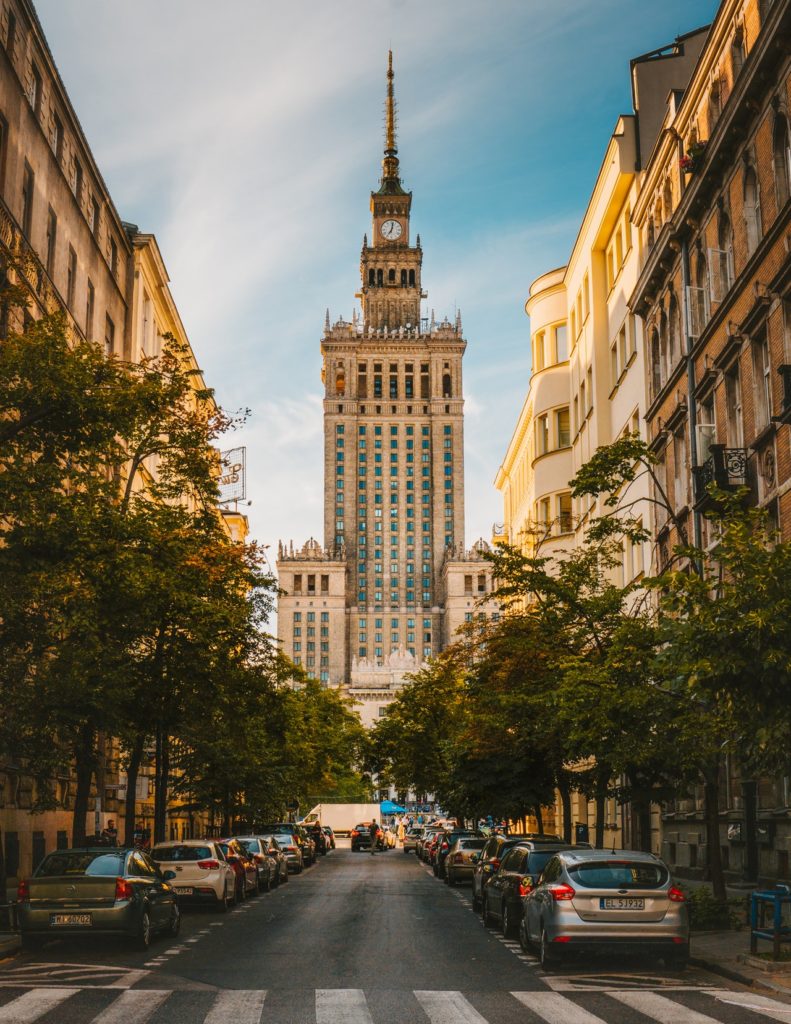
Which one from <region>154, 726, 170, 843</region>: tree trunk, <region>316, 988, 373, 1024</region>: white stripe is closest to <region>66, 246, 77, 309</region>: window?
<region>154, 726, 170, 843</region>: tree trunk

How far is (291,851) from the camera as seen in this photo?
4716 cm

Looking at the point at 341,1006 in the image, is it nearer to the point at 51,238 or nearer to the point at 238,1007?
the point at 238,1007

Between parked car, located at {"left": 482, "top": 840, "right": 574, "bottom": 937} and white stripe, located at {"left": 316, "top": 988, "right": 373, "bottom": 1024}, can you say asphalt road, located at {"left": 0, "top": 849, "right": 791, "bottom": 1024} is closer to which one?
white stripe, located at {"left": 316, "top": 988, "right": 373, "bottom": 1024}

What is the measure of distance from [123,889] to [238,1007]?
5.60 meters

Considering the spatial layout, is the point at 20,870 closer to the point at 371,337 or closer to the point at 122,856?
the point at 122,856

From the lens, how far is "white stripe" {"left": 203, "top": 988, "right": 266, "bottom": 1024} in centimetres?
1191

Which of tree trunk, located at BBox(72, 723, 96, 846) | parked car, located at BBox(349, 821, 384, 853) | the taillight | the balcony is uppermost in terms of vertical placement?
the balcony

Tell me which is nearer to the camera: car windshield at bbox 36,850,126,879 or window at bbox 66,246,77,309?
car windshield at bbox 36,850,126,879

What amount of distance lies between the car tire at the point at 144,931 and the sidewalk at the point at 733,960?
7.38 m

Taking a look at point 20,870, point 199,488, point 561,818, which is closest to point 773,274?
point 199,488

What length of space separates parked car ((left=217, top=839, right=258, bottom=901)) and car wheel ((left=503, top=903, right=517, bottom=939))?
9404 mm

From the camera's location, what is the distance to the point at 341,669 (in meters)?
199

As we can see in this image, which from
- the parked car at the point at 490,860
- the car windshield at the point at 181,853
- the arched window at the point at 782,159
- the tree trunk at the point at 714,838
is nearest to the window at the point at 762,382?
the arched window at the point at 782,159

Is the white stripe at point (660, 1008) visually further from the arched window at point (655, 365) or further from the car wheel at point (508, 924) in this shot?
the arched window at point (655, 365)
